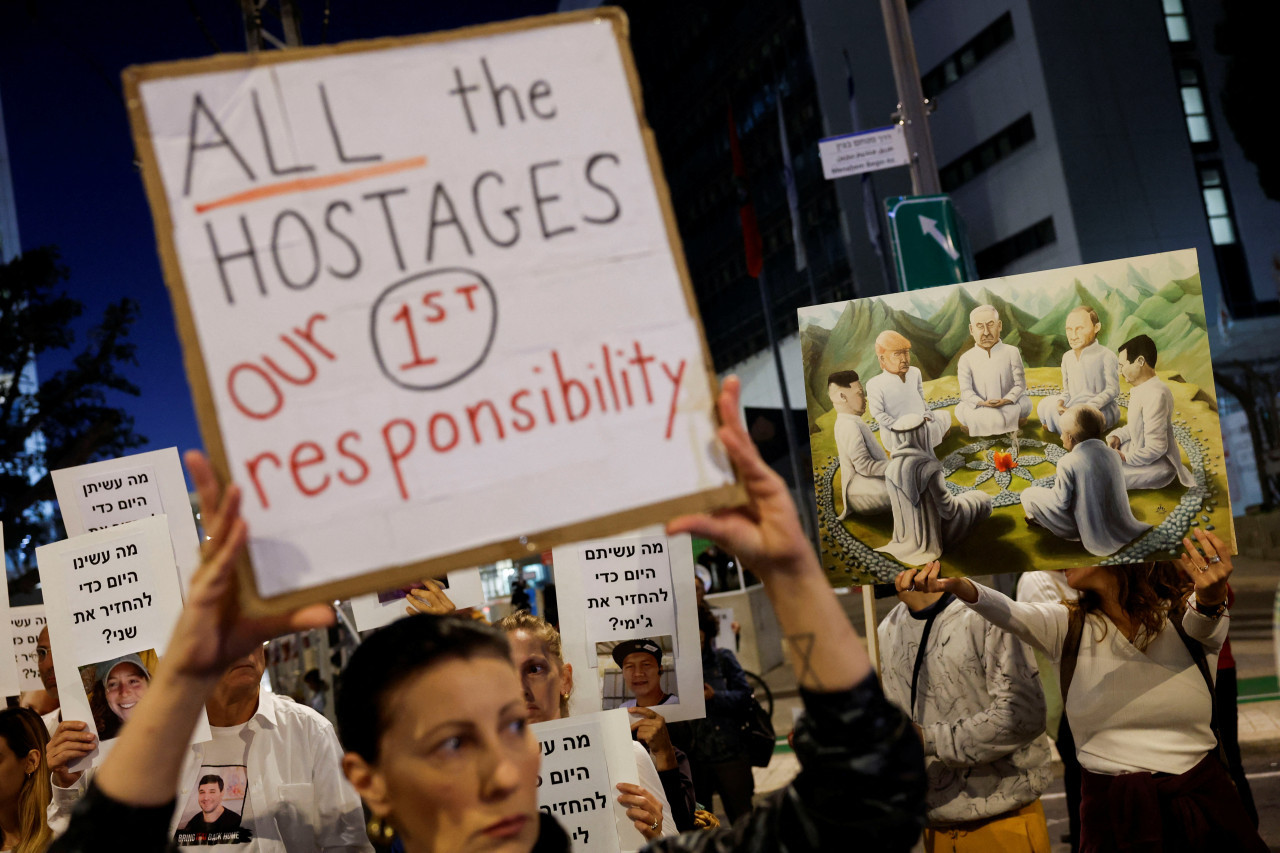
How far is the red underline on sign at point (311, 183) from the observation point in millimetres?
1534

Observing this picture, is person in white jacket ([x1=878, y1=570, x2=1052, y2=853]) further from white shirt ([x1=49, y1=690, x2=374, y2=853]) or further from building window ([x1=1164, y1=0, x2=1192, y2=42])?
building window ([x1=1164, y1=0, x2=1192, y2=42])

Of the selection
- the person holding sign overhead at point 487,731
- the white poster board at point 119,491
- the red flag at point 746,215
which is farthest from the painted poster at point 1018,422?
the red flag at point 746,215

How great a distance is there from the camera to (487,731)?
160 centimetres

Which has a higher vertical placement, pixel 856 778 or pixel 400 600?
pixel 856 778

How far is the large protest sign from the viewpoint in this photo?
149 cm

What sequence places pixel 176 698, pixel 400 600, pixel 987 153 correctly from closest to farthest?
1. pixel 176 698
2. pixel 400 600
3. pixel 987 153

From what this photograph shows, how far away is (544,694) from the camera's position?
346cm

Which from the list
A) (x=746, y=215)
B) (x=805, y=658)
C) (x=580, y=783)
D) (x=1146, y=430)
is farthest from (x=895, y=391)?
(x=746, y=215)

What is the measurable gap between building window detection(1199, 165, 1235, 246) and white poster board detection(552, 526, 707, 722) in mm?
28281

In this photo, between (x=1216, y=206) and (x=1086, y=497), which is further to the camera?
(x=1216, y=206)

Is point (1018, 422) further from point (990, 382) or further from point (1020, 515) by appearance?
point (1020, 515)

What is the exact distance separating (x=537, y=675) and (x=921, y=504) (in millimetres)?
1430

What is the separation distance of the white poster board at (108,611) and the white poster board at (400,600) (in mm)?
981

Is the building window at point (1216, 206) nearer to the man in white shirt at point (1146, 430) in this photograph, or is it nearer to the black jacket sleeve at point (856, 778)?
the man in white shirt at point (1146, 430)
